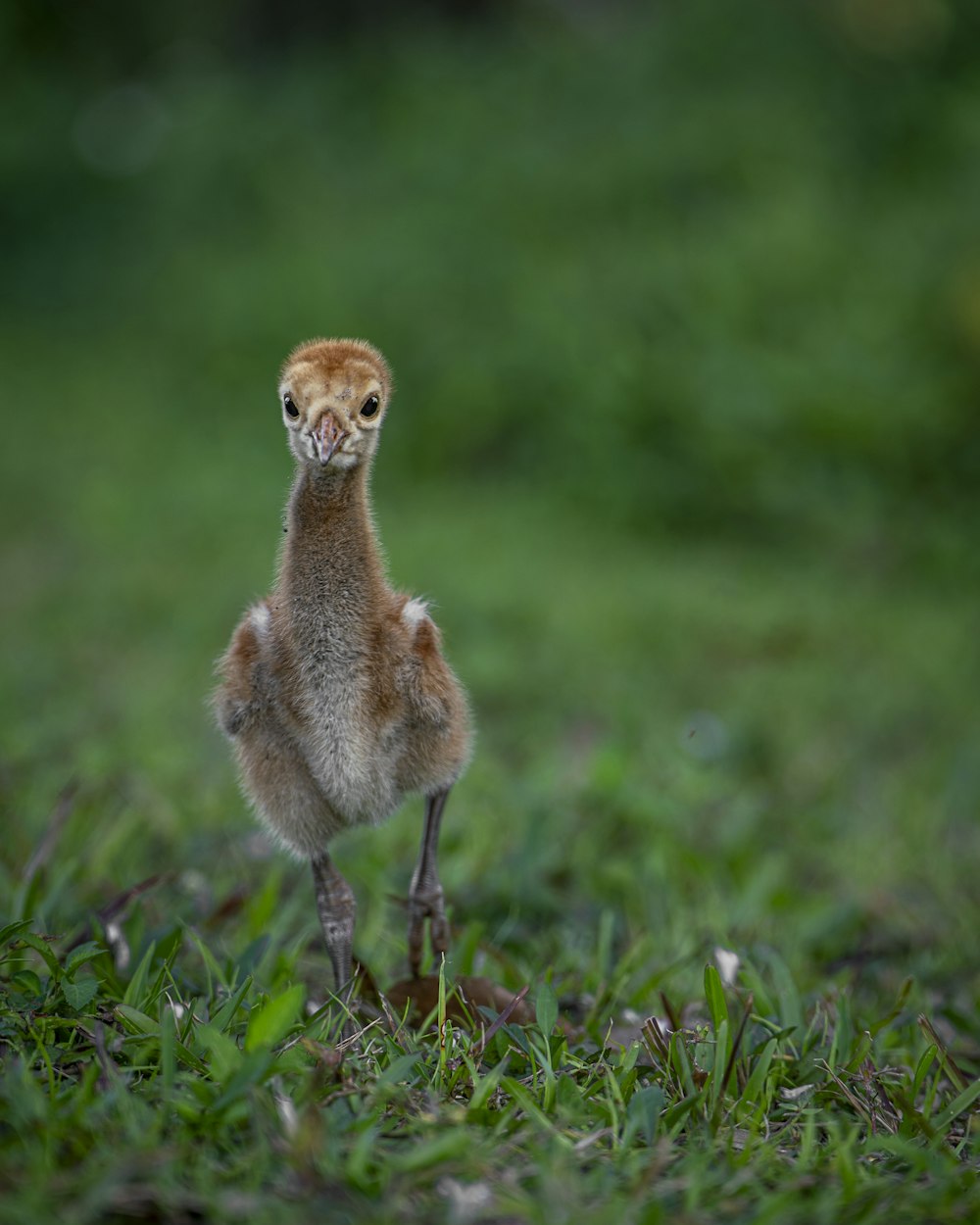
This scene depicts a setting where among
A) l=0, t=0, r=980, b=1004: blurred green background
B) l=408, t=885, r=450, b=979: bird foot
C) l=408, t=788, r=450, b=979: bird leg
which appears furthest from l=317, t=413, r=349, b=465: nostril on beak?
l=0, t=0, r=980, b=1004: blurred green background

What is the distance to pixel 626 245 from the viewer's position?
9.88 meters

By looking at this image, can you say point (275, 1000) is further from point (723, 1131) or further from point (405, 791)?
point (723, 1131)

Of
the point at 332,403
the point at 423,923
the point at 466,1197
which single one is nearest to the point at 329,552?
the point at 332,403

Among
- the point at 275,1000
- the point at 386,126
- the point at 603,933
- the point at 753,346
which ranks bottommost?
the point at 603,933

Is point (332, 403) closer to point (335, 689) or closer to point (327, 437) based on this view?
point (327, 437)

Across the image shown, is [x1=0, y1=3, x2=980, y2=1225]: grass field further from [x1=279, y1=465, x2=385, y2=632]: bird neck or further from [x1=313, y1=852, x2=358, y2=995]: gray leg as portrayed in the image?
[x1=279, y1=465, x2=385, y2=632]: bird neck

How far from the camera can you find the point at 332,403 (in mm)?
2328

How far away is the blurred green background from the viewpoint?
4.07 metres

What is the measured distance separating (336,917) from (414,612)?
2.13 feet

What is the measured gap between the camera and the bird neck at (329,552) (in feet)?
8.29

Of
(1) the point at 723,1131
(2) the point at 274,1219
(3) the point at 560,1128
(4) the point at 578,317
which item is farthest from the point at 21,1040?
(4) the point at 578,317

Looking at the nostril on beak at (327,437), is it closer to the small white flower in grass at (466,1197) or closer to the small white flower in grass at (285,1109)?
the small white flower in grass at (285,1109)

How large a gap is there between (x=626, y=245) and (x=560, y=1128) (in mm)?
8477

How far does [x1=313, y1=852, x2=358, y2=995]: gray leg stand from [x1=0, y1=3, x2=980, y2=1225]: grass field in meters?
0.13
